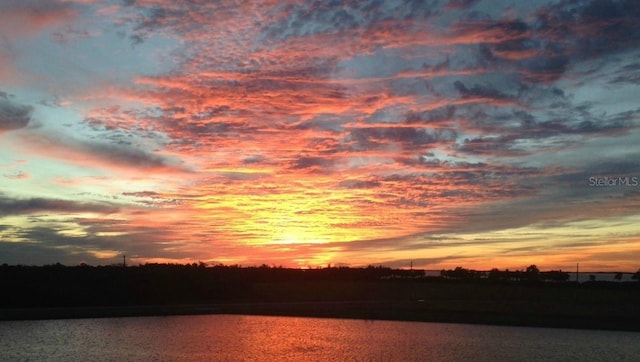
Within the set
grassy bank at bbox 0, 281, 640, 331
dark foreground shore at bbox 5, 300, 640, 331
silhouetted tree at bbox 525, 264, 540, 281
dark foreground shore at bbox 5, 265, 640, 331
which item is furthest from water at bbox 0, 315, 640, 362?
silhouetted tree at bbox 525, 264, 540, 281

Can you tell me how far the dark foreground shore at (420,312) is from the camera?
55781 millimetres

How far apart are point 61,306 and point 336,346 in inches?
1386

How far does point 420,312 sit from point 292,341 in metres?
20.0

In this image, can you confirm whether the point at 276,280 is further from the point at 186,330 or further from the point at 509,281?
the point at 186,330

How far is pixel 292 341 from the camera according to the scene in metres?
43.7

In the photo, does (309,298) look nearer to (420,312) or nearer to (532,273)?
(420,312)

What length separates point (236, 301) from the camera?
70875 mm

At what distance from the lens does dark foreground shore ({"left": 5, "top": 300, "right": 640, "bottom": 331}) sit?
55781mm

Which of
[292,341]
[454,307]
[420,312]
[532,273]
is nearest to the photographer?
[292,341]

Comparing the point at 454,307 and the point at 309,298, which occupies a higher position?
the point at 309,298

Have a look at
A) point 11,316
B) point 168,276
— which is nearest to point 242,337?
point 11,316

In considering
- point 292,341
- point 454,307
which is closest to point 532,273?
point 454,307

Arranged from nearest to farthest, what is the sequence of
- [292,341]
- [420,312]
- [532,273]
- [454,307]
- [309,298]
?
1. [292,341]
2. [420,312]
3. [454,307]
4. [309,298]
5. [532,273]

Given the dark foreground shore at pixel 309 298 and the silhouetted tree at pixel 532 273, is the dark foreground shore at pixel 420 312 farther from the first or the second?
the silhouetted tree at pixel 532 273
